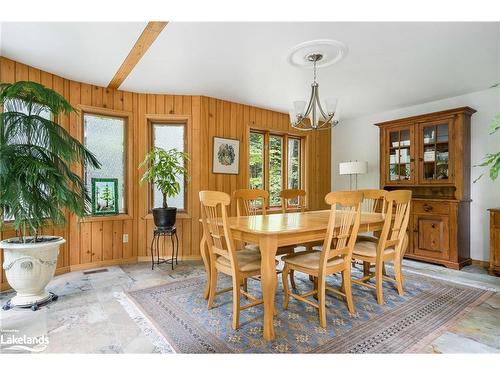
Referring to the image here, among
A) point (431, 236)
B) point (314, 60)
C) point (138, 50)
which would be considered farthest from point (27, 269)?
point (431, 236)

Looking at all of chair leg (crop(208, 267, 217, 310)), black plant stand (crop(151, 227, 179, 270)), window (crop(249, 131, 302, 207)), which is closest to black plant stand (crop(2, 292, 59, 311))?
black plant stand (crop(151, 227, 179, 270))

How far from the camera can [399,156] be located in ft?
13.9

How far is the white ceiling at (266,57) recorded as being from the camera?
2.23 m

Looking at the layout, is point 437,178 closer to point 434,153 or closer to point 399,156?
point 434,153

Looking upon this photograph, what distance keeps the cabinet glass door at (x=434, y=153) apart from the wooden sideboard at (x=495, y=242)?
26.4 inches

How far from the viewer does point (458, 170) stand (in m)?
3.62

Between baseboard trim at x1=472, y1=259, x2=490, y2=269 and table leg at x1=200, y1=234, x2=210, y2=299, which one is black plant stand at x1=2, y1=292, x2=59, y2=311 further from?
baseboard trim at x1=472, y1=259, x2=490, y2=269

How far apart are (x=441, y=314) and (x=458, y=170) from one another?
217cm

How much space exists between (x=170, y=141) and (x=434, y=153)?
3.75 m

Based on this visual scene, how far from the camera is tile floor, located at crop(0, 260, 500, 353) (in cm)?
182

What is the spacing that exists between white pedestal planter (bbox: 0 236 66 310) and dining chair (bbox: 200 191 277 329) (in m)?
1.46

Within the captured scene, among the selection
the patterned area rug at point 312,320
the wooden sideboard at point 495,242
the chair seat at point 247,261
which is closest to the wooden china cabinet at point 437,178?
the wooden sideboard at point 495,242

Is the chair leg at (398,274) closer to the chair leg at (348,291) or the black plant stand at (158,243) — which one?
the chair leg at (348,291)
